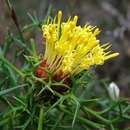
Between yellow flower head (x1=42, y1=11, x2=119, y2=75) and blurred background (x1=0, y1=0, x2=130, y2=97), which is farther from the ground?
blurred background (x1=0, y1=0, x2=130, y2=97)

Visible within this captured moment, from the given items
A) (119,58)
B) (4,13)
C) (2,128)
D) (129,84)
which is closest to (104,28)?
(119,58)

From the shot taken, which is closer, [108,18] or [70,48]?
[70,48]

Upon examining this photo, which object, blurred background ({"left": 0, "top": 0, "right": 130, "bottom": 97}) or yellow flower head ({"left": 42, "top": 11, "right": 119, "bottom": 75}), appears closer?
yellow flower head ({"left": 42, "top": 11, "right": 119, "bottom": 75})

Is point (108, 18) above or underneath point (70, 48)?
above

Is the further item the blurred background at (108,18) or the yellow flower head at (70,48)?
→ the blurred background at (108,18)
